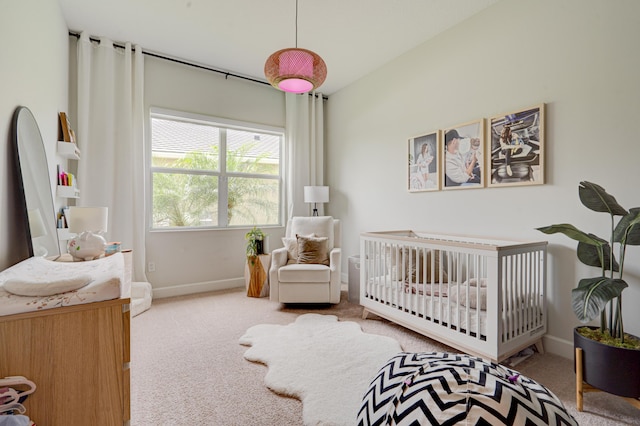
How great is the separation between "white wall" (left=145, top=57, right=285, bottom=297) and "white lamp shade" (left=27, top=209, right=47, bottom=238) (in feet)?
5.34

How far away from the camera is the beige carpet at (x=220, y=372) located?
1528 millimetres

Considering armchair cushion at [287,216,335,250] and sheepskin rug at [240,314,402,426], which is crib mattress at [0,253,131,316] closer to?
sheepskin rug at [240,314,402,426]

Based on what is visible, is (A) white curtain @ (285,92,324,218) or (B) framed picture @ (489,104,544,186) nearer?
(B) framed picture @ (489,104,544,186)

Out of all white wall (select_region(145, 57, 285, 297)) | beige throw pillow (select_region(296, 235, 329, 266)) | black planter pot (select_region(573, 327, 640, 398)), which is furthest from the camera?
white wall (select_region(145, 57, 285, 297))

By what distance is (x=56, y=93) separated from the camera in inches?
101

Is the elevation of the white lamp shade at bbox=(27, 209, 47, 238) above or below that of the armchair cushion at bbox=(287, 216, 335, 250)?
above

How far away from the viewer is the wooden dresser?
1012 millimetres

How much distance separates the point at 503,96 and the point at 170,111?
11.1 ft

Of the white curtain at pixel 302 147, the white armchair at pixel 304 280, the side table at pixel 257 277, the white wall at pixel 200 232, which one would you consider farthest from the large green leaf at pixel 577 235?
the white wall at pixel 200 232

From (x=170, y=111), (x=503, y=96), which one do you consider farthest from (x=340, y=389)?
(x=170, y=111)

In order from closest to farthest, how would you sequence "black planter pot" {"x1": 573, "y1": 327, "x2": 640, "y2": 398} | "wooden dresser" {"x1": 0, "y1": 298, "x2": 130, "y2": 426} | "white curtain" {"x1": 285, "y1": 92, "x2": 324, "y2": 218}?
"wooden dresser" {"x1": 0, "y1": 298, "x2": 130, "y2": 426}
"black planter pot" {"x1": 573, "y1": 327, "x2": 640, "y2": 398}
"white curtain" {"x1": 285, "y1": 92, "x2": 324, "y2": 218}

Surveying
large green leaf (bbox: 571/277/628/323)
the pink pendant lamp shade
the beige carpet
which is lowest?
the beige carpet

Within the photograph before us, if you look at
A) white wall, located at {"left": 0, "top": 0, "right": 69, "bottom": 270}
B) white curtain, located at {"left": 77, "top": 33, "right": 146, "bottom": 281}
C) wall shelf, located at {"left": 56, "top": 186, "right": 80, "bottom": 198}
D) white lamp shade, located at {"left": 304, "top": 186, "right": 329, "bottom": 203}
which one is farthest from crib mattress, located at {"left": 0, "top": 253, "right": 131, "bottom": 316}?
white lamp shade, located at {"left": 304, "top": 186, "right": 329, "bottom": 203}

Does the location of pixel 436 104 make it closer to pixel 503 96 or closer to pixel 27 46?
pixel 503 96
